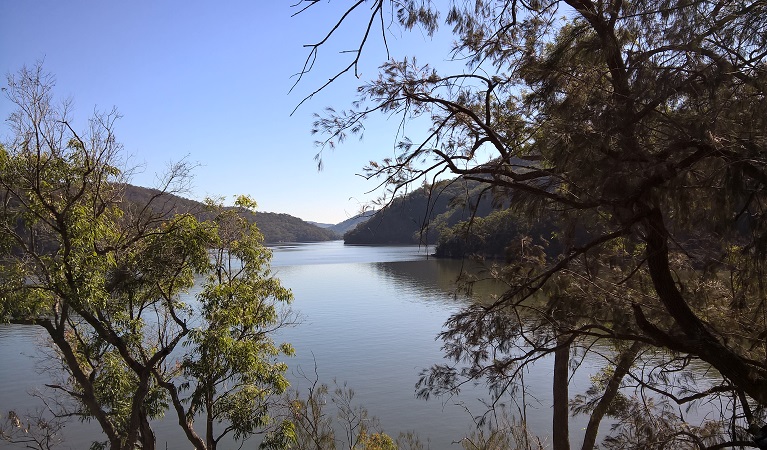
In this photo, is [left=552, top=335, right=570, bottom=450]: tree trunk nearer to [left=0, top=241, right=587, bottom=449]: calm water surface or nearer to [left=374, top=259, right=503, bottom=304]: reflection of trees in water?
[left=0, top=241, right=587, bottom=449]: calm water surface

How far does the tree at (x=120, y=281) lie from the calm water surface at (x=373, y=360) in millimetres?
1204

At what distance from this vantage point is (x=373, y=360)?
12953 mm

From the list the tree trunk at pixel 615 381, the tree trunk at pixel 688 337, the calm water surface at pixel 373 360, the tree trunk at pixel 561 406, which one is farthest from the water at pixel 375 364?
the tree trunk at pixel 688 337

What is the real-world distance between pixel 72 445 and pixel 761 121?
10609 millimetres

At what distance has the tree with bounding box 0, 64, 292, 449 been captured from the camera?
16.2 ft

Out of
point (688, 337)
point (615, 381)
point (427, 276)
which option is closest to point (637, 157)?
point (688, 337)

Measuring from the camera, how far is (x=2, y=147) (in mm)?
4887

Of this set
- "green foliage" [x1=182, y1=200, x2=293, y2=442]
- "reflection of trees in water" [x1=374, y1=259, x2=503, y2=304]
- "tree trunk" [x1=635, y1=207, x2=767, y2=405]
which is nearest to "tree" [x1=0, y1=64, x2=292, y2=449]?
"green foliage" [x1=182, y1=200, x2=293, y2=442]

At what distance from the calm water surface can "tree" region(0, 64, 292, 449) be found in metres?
1.20

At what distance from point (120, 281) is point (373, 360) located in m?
8.23

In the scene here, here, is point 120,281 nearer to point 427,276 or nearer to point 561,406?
point 561,406

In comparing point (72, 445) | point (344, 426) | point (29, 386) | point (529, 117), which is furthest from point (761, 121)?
point (29, 386)

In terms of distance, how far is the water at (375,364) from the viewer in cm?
953

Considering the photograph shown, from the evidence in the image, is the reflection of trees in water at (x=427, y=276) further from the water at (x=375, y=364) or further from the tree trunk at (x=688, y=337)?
the tree trunk at (x=688, y=337)
